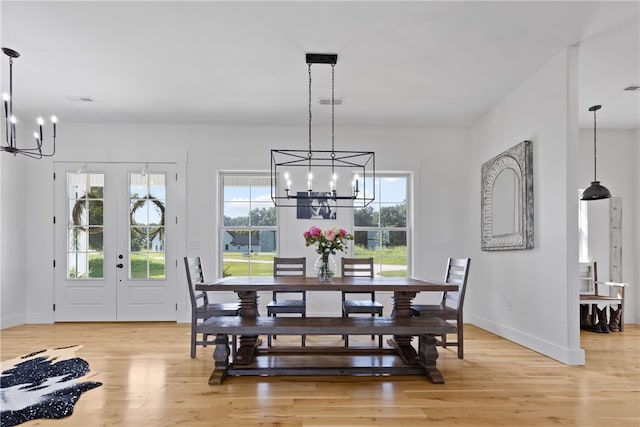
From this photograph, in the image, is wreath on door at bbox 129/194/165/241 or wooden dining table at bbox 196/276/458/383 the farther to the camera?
wreath on door at bbox 129/194/165/241

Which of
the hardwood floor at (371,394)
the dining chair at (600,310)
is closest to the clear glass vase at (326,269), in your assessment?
the hardwood floor at (371,394)

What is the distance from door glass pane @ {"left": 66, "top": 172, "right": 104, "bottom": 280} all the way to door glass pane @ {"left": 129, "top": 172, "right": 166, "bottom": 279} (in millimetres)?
421

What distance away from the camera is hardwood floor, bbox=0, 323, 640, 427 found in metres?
2.46

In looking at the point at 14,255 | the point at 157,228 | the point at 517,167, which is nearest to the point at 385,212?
the point at 517,167

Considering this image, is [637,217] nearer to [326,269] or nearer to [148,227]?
[326,269]

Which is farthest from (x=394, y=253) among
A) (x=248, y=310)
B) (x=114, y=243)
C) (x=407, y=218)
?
(x=114, y=243)

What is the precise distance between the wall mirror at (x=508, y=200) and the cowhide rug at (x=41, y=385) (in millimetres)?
4071

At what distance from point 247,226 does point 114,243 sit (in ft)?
5.96

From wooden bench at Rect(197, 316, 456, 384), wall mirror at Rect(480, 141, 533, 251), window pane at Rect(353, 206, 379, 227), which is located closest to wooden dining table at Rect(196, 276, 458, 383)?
wooden bench at Rect(197, 316, 456, 384)

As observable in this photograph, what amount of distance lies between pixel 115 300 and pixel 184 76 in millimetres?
3301

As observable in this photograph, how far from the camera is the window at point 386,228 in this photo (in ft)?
19.5

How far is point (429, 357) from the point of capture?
3188mm

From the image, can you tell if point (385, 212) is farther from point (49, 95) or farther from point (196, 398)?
point (49, 95)

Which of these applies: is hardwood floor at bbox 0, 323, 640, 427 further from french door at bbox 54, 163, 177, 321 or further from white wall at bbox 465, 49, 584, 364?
french door at bbox 54, 163, 177, 321
